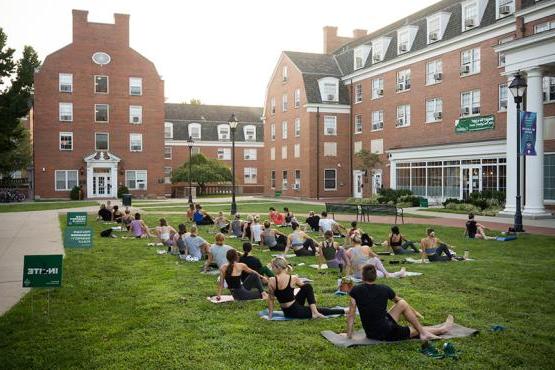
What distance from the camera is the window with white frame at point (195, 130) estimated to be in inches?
2974

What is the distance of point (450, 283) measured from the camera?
1197cm

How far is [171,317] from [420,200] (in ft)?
102

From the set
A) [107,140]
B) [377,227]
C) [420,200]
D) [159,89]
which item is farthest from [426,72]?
[107,140]

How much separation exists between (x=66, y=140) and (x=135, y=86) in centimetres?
915

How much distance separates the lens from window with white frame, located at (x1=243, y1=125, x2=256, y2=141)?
78.6m

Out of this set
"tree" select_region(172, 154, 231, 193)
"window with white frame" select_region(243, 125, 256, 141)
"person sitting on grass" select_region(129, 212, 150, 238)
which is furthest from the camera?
"window with white frame" select_region(243, 125, 256, 141)

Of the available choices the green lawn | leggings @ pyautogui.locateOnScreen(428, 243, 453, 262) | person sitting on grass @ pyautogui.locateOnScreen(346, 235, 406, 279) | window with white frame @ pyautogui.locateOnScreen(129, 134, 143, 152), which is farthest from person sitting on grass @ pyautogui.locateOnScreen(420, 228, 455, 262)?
window with white frame @ pyautogui.locateOnScreen(129, 134, 143, 152)

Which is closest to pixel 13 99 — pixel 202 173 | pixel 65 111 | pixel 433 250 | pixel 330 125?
pixel 65 111

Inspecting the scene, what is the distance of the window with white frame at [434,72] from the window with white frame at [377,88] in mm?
6478

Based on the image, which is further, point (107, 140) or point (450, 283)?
point (107, 140)

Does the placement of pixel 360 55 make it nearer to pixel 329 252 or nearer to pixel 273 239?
pixel 273 239

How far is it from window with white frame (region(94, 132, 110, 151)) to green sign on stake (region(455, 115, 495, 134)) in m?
35.4

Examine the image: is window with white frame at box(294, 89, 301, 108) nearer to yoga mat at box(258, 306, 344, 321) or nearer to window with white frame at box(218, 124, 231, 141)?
window with white frame at box(218, 124, 231, 141)

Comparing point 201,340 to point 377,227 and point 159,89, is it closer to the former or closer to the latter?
point 377,227
